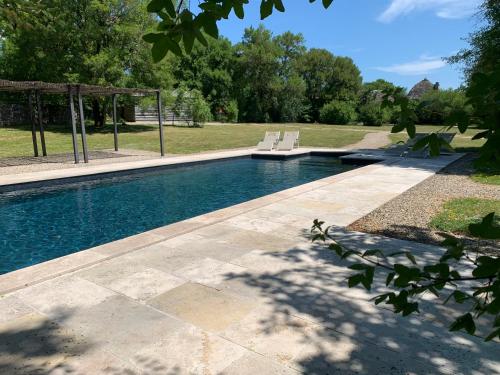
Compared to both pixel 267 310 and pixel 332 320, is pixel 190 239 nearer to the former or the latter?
pixel 267 310

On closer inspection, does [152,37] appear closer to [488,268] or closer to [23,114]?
[488,268]

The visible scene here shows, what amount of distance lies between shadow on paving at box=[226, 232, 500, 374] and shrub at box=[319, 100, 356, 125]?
41208mm


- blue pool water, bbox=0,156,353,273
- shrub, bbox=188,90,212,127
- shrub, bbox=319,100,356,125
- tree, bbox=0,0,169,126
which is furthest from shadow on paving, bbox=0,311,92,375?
shrub, bbox=319,100,356,125

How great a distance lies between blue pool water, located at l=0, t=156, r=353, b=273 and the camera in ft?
21.5

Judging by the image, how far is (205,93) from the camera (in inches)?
1638

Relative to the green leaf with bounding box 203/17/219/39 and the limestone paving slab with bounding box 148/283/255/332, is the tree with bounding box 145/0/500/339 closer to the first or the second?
the green leaf with bounding box 203/17/219/39

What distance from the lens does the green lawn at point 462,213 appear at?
566 centimetres

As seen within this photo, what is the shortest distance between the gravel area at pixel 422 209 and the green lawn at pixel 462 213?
0.16 meters

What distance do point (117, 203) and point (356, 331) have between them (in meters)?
7.56

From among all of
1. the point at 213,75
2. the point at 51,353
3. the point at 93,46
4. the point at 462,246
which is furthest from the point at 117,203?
the point at 213,75

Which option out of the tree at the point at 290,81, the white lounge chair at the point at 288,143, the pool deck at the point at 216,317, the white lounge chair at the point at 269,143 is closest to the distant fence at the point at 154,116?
the tree at the point at 290,81

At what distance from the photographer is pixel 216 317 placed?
3.17m

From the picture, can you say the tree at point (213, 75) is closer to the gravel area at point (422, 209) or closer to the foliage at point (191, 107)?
the foliage at point (191, 107)

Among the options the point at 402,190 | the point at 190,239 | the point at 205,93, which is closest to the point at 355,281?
the point at 190,239
